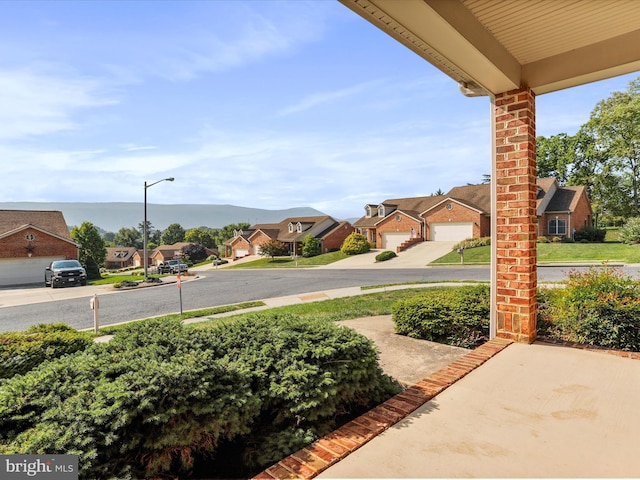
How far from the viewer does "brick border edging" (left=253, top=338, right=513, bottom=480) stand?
1.85m

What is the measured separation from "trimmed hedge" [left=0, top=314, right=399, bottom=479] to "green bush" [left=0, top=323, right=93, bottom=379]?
3.41 ft

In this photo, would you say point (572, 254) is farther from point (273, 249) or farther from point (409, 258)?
point (273, 249)

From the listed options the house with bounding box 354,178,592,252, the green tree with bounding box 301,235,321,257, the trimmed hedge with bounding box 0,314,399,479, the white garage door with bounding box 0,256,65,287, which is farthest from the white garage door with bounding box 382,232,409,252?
the trimmed hedge with bounding box 0,314,399,479

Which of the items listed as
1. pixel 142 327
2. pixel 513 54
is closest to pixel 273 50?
pixel 513 54

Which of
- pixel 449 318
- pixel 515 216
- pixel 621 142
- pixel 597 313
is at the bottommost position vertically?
pixel 449 318

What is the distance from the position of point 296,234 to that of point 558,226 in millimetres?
25267

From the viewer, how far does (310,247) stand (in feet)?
118

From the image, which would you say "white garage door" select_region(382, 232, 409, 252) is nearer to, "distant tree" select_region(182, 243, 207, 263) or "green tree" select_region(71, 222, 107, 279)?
"green tree" select_region(71, 222, 107, 279)

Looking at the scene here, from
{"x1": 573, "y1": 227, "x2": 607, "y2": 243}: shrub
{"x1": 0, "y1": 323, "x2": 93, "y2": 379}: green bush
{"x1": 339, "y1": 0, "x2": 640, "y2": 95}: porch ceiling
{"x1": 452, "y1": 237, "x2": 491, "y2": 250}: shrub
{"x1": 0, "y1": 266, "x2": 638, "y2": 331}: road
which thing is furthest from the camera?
{"x1": 573, "y1": 227, "x2": 607, "y2": 243}: shrub

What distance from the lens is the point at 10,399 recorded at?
204 centimetres

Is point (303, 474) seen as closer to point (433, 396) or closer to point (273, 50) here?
point (433, 396)

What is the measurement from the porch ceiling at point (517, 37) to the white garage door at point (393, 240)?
92.3 ft

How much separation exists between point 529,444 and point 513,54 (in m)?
3.83

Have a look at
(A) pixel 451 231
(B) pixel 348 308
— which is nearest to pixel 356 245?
(A) pixel 451 231
